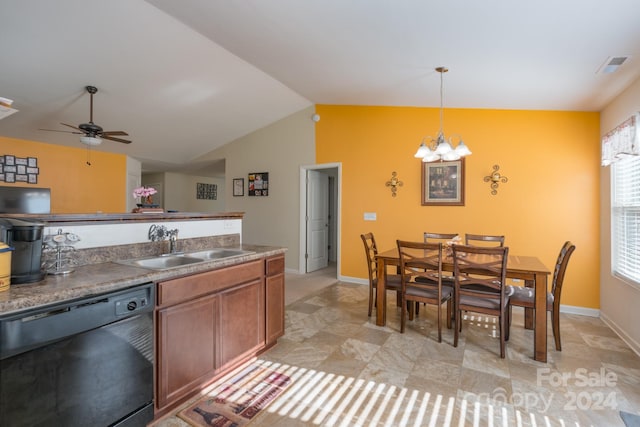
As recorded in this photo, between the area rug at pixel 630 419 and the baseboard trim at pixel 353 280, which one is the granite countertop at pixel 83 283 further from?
the baseboard trim at pixel 353 280

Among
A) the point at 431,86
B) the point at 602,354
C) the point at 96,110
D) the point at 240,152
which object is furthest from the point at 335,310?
the point at 96,110

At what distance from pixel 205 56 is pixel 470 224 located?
396cm

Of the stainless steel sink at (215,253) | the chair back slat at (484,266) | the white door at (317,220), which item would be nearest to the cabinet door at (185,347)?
the stainless steel sink at (215,253)

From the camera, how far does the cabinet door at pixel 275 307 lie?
8.27 feet

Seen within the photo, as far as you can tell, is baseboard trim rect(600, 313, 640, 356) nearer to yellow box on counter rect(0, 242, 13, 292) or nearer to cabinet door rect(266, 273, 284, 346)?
cabinet door rect(266, 273, 284, 346)

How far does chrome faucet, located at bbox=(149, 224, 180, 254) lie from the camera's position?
2209 millimetres

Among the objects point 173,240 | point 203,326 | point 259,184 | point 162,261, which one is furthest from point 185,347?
point 259,184

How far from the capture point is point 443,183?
428 centimetres

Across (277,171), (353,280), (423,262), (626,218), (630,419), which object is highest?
(277,171)

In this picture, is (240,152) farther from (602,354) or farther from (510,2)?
(602,354)

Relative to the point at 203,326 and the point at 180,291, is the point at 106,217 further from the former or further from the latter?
the point at 203,326

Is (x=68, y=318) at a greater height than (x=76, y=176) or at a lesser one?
lesser

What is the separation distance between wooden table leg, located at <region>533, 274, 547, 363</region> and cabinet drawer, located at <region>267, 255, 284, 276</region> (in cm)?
212

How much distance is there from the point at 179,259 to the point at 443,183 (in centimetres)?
350
